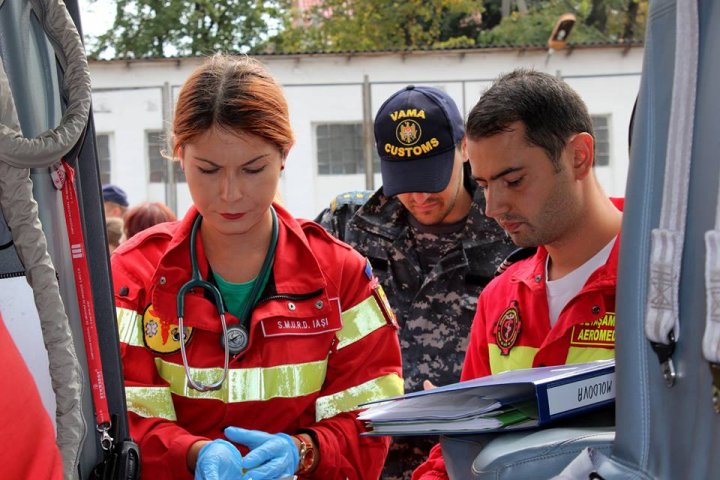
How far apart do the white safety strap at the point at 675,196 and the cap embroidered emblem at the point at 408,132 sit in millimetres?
2161

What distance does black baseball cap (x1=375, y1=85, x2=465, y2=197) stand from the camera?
3.19 meters

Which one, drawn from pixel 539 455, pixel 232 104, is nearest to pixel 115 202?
pixel 232 104

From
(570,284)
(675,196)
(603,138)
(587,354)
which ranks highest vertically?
(675,196)

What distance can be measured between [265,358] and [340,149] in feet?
35.2

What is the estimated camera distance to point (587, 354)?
2.07m

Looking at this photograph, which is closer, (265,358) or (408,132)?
(265,358)

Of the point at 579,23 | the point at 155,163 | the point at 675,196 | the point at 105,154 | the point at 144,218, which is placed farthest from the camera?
the point at 579,23

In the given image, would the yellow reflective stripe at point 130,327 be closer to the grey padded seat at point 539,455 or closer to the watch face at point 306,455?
the watch face at point 306,455

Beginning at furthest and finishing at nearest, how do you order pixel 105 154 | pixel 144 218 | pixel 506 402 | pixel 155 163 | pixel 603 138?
pixel 603 138, pixel 105 154, pixel 155 163, pixel 144 218, pixel 506 402

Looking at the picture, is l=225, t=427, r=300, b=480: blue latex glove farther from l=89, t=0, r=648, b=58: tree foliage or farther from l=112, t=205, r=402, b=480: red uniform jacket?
l=89, t=0, r=648, b=58: tree foliage

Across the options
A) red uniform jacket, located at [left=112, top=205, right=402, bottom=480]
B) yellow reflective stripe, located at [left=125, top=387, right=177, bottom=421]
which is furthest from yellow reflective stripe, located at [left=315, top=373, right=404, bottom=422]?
yellow reflective stripe, located at [left=125, top=387, right=177, bottom=421]

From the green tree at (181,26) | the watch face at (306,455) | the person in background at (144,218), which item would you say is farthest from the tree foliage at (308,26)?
the watch face at (306,455)

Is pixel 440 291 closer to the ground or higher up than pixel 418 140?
closer to the ground

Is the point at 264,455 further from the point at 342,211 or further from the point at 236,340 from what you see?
the point at 342,211
